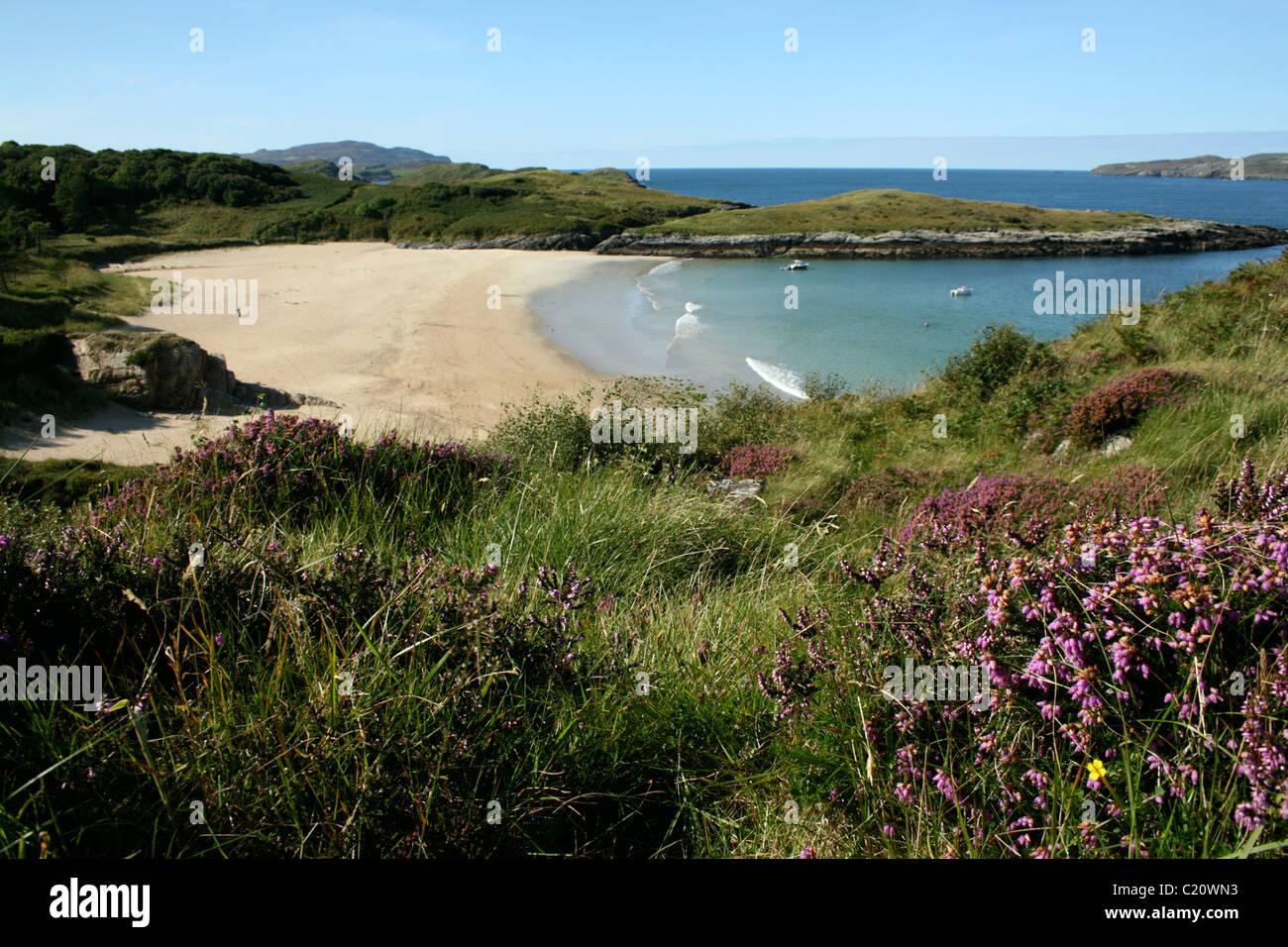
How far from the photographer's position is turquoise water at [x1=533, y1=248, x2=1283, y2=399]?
25.6 m

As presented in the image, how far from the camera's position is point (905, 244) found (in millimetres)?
61469

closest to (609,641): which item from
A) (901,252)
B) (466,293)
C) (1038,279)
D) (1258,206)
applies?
(466,293)

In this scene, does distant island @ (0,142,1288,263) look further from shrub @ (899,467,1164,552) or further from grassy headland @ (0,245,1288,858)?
grassy headland @ (0,245,1288,858)

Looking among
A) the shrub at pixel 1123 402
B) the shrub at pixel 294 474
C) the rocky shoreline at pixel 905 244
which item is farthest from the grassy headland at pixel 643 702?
the rocky shoreline at pixel 905 244

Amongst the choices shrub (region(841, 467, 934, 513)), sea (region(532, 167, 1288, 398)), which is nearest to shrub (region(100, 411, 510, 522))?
shrub (region(841, 467, 934, 513))

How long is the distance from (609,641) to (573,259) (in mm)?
54737

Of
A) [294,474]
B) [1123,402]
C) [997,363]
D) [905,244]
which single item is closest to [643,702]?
[294,474]

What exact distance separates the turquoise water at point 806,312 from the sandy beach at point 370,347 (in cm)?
255

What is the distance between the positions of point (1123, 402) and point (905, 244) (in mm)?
57263

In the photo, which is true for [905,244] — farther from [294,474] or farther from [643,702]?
[643,702]

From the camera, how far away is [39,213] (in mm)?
52688

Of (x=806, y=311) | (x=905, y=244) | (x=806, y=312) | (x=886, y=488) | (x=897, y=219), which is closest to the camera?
(x=886, y=488)

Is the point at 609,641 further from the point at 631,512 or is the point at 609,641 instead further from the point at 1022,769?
the point at 631,512

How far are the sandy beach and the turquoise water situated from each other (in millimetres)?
2552
